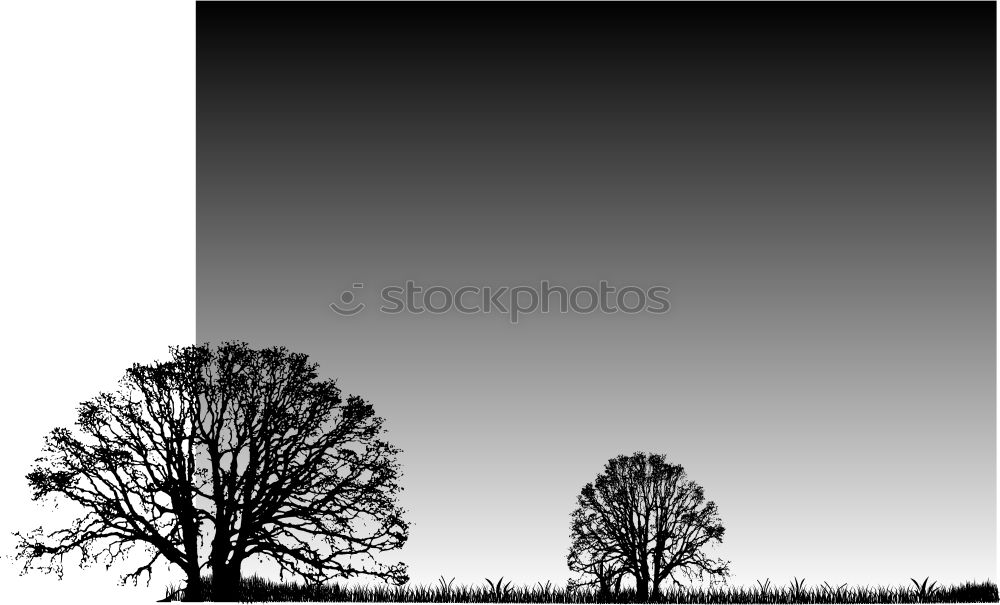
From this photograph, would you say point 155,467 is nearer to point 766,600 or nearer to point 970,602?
point 766,600

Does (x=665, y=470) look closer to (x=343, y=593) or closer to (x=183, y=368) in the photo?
(x=343, y=593)

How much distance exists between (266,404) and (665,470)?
20.6 metres

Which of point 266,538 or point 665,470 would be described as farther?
point 665,470

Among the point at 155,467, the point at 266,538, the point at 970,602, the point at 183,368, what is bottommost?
the point at 970,602

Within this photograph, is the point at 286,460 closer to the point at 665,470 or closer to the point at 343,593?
the point at 343,593

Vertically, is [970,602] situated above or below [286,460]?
below

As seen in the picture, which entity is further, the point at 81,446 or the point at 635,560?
the point at 635,560

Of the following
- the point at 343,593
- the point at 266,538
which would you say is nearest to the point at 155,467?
the point at 266,538

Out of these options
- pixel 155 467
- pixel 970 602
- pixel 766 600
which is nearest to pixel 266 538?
pixel 155 467

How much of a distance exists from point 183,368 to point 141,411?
79.7 inches

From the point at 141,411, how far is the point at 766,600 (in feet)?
69.9

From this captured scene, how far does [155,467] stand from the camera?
37.3 m

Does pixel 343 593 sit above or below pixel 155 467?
below

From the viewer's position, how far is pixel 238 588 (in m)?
37.0
